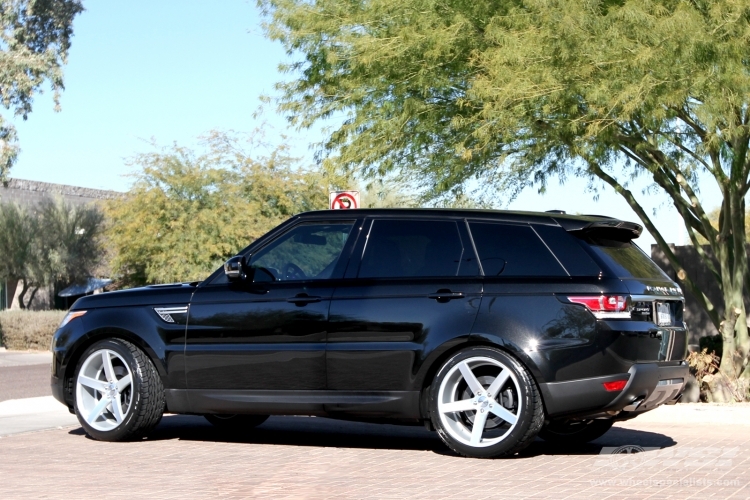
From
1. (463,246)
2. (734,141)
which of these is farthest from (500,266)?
(734,141)

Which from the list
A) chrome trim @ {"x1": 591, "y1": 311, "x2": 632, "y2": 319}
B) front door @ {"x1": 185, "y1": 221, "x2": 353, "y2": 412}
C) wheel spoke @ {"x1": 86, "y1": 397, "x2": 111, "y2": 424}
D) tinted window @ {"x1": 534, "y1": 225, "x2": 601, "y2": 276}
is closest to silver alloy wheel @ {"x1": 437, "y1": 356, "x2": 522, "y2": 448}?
chrome trim @ {"x1": 591, "y1": 311, "x2": 632, "y2": 319}

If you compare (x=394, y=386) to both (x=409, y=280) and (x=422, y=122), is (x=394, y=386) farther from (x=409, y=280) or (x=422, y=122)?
(x=422, y=122)

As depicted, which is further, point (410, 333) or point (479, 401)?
point (410, 333)

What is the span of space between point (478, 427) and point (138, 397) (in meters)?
2.85

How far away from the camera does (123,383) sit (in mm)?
9133

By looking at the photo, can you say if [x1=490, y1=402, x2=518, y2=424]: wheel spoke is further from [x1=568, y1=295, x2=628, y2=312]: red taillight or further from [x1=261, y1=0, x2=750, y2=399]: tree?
[x1=261, y1=0, x2=750, y2=399]: tree

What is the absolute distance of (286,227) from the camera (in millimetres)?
9047

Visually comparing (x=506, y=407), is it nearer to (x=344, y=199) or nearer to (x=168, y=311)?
(x=168, y=311)

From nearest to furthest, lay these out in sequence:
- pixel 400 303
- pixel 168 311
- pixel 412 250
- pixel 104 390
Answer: pixel 400 303 < pixel 412 250 < pixel 168 311 < pixel 104 390

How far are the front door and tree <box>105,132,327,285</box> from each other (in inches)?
802

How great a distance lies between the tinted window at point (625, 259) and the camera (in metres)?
8.13

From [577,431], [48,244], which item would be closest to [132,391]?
[577,431]

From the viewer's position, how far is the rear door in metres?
8.21

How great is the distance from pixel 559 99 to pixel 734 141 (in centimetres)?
240
